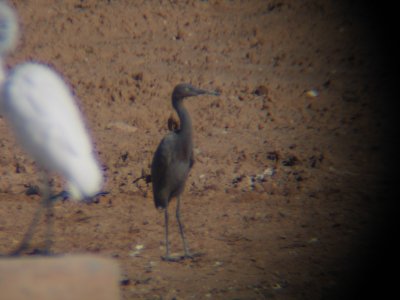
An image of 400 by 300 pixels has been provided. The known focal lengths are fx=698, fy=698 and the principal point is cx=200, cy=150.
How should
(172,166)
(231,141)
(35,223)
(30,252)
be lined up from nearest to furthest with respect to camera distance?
(172,166)
(30,252)
(35,223)
(231,141)

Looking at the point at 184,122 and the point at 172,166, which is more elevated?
the point at 184,122

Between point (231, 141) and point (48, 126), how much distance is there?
3.25 meters

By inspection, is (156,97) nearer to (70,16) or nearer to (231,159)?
(231,159)

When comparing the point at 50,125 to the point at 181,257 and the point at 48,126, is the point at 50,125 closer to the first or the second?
the point at 48,126

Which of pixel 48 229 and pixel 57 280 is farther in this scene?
pixel 48 229

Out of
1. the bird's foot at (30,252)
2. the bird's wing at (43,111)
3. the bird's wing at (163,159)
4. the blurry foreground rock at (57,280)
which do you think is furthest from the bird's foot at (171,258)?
the blurry foreground rock at (57,280)

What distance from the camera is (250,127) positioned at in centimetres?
970

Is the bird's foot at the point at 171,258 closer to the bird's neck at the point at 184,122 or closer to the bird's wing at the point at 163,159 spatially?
the bird's wing at the point at 163,159

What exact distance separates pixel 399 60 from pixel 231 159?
17.7 feet

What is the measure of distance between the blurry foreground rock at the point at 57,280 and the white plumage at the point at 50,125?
2.37 metres

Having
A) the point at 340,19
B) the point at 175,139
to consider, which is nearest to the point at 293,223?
the point at 175,139

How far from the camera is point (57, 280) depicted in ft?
12.0

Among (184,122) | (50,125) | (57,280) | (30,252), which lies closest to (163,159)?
(184,122)

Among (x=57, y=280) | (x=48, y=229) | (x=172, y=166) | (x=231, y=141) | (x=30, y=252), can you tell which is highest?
(x=231, y=141)
